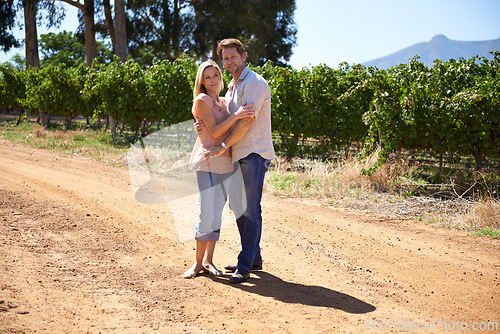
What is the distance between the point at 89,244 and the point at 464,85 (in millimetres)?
8213

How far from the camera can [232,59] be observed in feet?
13.8

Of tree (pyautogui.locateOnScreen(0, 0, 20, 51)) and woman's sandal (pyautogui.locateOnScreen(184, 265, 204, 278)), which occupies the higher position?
tree (pyautogui.locateOnScreen(0, 0, 20, 51))

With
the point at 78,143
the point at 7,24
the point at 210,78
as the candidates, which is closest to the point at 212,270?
the point at 210,78

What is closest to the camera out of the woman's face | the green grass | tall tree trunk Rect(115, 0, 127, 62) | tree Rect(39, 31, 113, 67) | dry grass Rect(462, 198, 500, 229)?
the woman's face

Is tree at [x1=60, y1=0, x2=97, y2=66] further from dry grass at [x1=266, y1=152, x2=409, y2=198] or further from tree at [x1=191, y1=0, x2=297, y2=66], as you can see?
dry grass at [x1=266, y1=152, x2=409, y2=198]

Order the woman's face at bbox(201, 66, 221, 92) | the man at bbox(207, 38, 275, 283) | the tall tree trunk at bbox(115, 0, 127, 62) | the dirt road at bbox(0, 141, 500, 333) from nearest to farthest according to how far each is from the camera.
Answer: the dirt road at bbox(0, 141, 500, 333) < the man at bbox(207, 38, 275, 283) < the woman's face at bbox(201, 66, 221, 92) < the tall tree trunk at bbox(115, 0, 127, 62)

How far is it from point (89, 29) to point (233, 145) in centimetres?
2639

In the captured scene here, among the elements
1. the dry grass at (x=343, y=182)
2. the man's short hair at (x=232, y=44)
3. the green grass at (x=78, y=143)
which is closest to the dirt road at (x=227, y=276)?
the dry grass at (x=343, y=182)

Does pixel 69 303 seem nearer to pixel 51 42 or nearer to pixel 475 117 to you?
pixel 475 117

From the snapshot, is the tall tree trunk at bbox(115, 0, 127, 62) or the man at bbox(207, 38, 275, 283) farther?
the tall tree trunk at bbox(115, 0, 127, 62)

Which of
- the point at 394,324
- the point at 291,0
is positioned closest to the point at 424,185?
the point at 394,324

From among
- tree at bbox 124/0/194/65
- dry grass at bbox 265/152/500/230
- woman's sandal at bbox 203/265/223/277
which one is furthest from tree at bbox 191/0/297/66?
woman's sandal at bbox 203/265/223/277

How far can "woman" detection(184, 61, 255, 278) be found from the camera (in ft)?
13.6

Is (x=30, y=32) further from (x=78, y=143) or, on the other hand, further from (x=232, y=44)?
(x=232, y=44)
